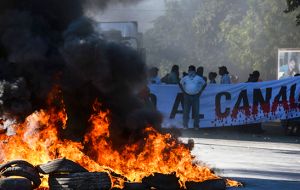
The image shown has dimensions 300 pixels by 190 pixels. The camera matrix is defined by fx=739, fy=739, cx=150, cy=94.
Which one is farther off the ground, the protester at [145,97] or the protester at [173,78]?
the protester at [173,78]

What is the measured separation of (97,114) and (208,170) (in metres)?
1.74

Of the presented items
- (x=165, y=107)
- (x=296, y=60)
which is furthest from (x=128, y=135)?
(x=296, y=60)

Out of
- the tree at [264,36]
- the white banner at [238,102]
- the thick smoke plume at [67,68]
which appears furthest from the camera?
the tree at [264,36]

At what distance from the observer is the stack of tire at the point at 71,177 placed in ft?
29.8

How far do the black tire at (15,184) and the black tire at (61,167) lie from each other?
343mm

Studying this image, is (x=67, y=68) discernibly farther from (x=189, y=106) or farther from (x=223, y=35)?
(x=223, y=35)

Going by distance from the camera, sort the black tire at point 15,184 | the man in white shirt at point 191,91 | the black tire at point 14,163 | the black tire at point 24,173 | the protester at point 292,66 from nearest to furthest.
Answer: the black tire at point 15,184, the black tire at point 24,173, the black tire at point 14,163, the man in white shirt at point 191,91, the protester at point 292,66

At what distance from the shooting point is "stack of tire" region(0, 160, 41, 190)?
29.1ft

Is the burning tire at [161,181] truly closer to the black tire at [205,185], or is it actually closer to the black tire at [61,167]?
the black tire at [205,185]

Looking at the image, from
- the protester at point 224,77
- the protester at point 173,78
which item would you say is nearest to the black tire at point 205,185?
the protester at point 173,78

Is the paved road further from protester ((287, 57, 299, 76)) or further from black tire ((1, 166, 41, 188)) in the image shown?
protester ((287, 57, 299, 76))

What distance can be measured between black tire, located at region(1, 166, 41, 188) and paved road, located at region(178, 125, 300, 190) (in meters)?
2.94

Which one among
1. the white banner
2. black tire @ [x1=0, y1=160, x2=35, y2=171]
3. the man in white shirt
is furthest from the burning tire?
the white banner

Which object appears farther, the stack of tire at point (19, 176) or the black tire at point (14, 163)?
the black tire at point (14, 163)
